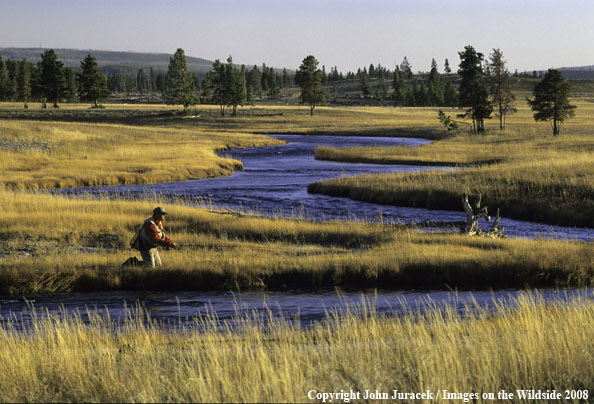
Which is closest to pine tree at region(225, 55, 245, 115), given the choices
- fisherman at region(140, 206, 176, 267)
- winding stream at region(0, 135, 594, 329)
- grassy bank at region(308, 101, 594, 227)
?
winding stream at region(0, 135, 594, 329)

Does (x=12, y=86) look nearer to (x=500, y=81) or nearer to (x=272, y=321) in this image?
(x=500, y=81)

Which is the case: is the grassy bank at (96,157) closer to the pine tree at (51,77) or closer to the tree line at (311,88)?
the tree line at (311,88)

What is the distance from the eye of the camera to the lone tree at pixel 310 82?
125m

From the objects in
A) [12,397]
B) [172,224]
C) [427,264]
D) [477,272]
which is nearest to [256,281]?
[427,264]

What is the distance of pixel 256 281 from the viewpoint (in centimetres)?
1750

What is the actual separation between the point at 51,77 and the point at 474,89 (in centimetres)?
7288

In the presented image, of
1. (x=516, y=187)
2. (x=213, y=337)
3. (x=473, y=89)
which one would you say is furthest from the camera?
(x=473, y=89)

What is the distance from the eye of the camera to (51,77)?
4441 inches

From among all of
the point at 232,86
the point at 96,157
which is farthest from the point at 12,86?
the point at 96,157

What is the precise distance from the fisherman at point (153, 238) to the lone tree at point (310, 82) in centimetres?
10839

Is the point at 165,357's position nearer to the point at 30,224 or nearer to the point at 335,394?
the point at 335,394

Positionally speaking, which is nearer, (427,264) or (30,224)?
(427,264)

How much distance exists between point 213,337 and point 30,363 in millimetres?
2945

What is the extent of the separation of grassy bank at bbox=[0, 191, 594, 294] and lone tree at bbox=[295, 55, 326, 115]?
10268cm
